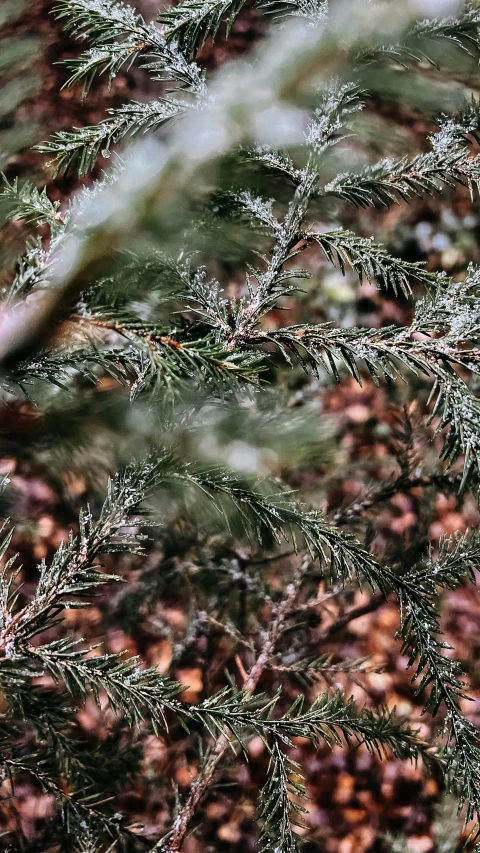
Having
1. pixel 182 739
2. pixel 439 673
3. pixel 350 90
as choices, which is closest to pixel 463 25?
pixel 350 90

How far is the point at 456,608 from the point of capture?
5.32 feet

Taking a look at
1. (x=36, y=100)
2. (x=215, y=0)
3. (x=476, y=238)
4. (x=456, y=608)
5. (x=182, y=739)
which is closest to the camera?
(x=215, y=0)

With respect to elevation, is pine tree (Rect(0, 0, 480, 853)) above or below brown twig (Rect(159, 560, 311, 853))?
above

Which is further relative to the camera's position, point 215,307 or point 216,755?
point 216,755

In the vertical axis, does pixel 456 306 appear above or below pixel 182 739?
above

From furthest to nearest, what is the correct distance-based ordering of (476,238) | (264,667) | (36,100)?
(476,238) → (36,100) → (264,667)

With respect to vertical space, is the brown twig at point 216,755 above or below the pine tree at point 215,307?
below

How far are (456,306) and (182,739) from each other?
4.27 ft

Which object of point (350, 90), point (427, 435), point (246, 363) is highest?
point (350, 90)

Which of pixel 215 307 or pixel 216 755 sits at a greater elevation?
pixel 215 307

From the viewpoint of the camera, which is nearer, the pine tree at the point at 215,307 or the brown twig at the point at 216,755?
the pine tree at the point at 215,307

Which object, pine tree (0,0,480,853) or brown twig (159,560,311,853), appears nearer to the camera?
pine tree (0,0,480,853)

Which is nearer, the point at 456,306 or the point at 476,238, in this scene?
the point at 456,306

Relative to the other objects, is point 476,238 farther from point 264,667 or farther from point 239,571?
point 264,667
